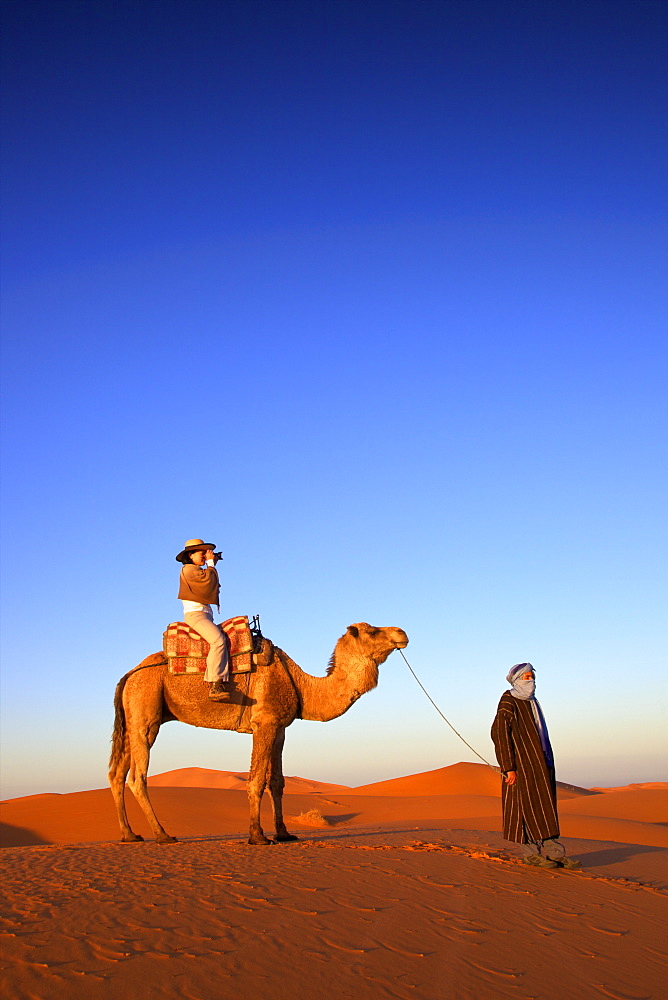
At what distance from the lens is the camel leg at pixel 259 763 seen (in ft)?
37.6

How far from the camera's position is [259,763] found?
1161cm

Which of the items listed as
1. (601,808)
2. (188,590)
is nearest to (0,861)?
(188,590)

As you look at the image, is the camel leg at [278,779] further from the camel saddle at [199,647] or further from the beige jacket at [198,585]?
the beige jacket at [198,585]

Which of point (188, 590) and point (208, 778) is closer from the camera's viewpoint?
point (188, 590)

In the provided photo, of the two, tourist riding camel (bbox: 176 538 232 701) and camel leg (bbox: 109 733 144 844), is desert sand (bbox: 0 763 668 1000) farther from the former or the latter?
tourist riding camel (bbox: 176 538 232 701)

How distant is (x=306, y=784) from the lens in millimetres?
63812

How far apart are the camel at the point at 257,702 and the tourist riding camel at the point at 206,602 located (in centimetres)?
40

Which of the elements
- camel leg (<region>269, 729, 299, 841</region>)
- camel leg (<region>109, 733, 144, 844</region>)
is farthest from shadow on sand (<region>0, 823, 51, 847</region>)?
camel leg (<region>269, 729, 299, 841</region>)

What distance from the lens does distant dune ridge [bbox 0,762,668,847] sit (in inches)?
857

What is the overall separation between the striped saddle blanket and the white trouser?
130 millimetres

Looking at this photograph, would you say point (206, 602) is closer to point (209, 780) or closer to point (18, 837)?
point (18, 837)

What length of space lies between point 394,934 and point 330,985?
1.26 meters

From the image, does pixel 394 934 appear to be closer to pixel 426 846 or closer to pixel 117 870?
pixel 117 870

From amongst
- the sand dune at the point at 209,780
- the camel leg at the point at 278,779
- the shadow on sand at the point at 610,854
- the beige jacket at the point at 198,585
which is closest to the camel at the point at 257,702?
the camel leg at the point at 278,779
